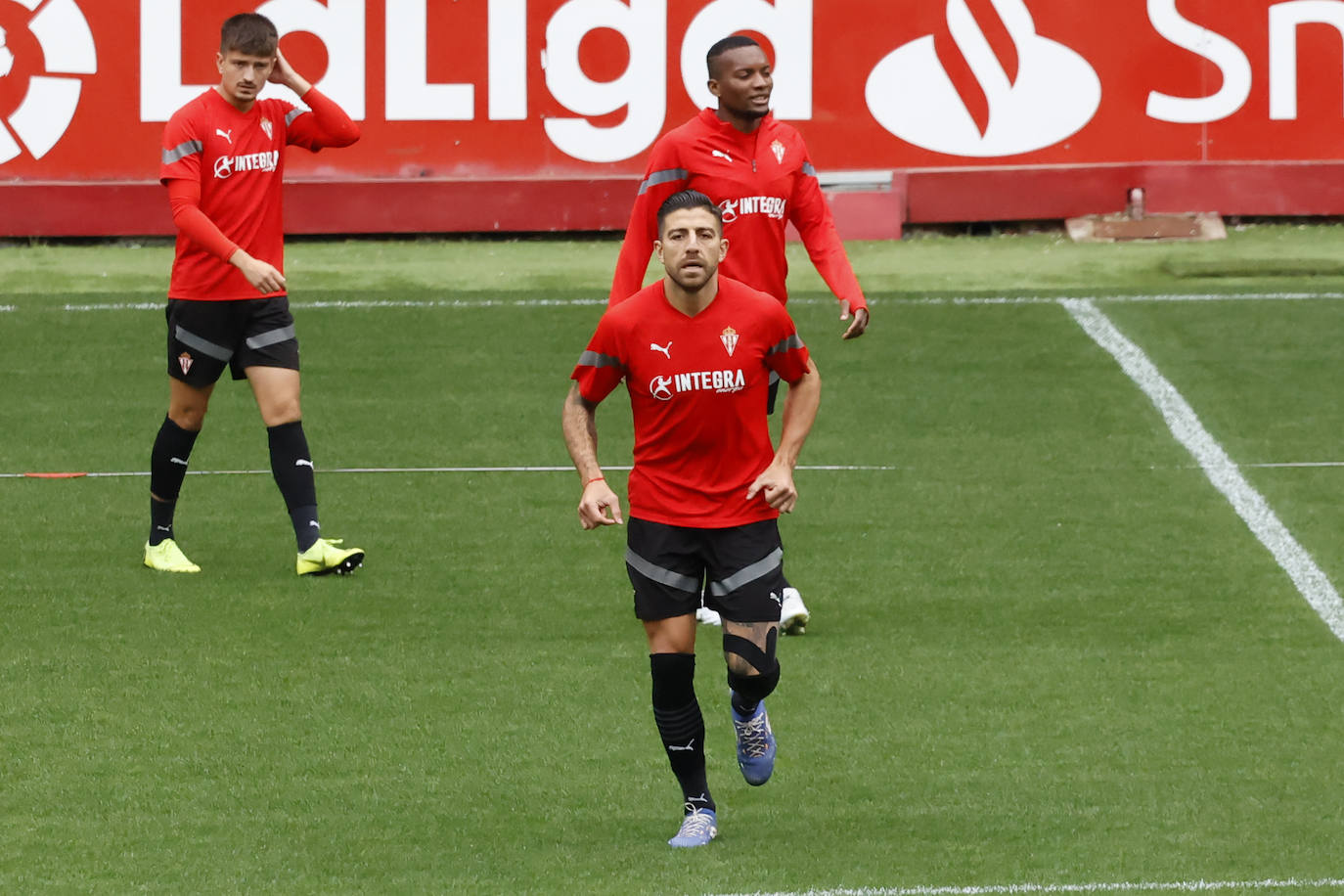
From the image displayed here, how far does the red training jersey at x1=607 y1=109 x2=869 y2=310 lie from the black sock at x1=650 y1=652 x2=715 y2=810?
2217 mm

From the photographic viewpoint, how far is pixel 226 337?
940 cm

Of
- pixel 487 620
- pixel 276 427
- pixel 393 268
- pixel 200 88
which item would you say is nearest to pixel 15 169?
pixel 200 88

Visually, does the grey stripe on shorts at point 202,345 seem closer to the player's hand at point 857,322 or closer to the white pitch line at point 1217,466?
the player's hand at point 857,322

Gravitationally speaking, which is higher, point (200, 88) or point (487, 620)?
point (200, 88)

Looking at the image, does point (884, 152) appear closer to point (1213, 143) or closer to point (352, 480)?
point (1213, 143)

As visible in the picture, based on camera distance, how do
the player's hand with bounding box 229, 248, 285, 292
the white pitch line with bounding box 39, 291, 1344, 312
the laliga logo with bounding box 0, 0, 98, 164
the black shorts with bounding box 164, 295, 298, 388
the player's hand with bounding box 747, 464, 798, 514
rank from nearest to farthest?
the player's hand with bounding box 747, 464, 798, 514 < the player's hand with bounding box 229, 248, 285, 292 < the black shorts with bounding box 164, 295, 298, 388 < the white pitch line with bounding box 39, 291, 1344, 312 < the laliga logo with bounding box 0, 0, 98, 164

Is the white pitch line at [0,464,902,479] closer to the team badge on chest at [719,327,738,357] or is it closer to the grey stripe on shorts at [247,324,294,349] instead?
the grey stripe on shorts at [247,324,294,349]

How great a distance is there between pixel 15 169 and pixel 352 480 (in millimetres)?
6800

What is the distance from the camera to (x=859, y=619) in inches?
350

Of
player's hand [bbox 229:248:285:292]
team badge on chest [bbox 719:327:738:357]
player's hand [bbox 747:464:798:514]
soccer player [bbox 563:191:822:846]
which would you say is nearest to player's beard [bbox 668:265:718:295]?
soccer player [bbox 563:191:822:846]

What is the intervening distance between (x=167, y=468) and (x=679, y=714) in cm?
399

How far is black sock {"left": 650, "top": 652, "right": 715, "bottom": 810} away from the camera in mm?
6363

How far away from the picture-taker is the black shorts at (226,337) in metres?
9.37

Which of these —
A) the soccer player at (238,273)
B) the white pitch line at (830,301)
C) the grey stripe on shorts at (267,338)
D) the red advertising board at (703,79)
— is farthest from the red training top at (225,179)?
the red advertising board at (703,79)
